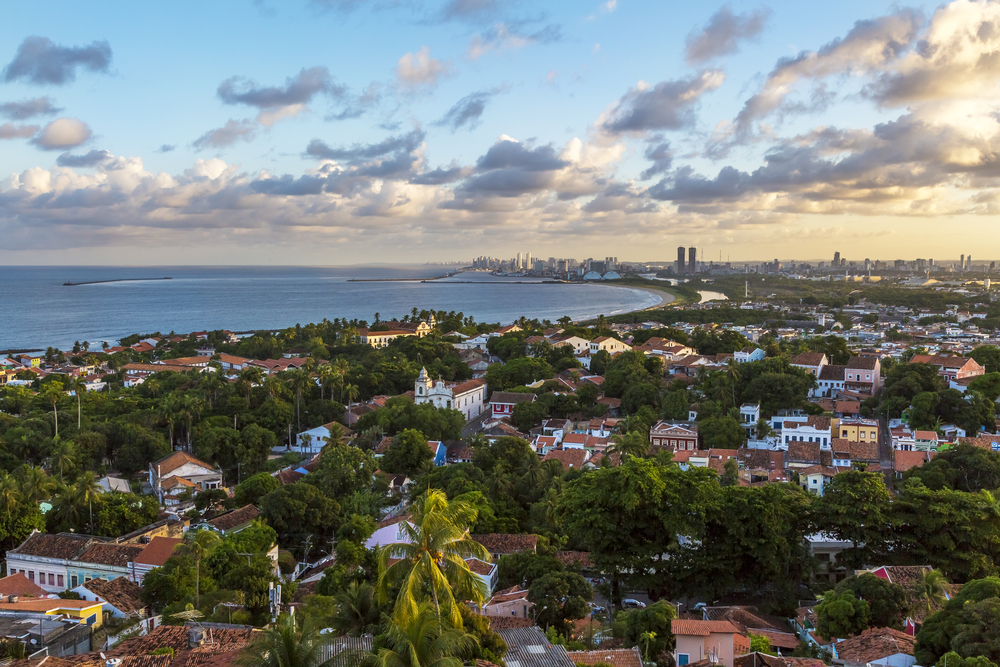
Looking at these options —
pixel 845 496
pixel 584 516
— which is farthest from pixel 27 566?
pixel 845 496

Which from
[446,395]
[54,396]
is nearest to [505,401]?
[446,395]

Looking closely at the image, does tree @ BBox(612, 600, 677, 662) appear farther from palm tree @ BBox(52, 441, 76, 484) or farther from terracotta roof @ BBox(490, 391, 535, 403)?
terracotta roof @ BBox(490, 391, 535, 403)

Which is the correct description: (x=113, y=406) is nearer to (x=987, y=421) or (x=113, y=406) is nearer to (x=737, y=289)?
(x=987, y=421)

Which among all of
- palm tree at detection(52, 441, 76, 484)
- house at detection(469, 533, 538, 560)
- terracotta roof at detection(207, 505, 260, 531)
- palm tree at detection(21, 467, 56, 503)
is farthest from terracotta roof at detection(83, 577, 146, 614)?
palm tree at detection(52, 441, 76, 484)

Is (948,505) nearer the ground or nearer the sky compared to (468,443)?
nearer the sky

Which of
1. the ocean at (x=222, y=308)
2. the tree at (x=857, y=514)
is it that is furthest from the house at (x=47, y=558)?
the ocean at (x=222, y=308)

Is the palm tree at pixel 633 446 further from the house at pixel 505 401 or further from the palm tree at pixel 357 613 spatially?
the palm tree at pixel 357 613
